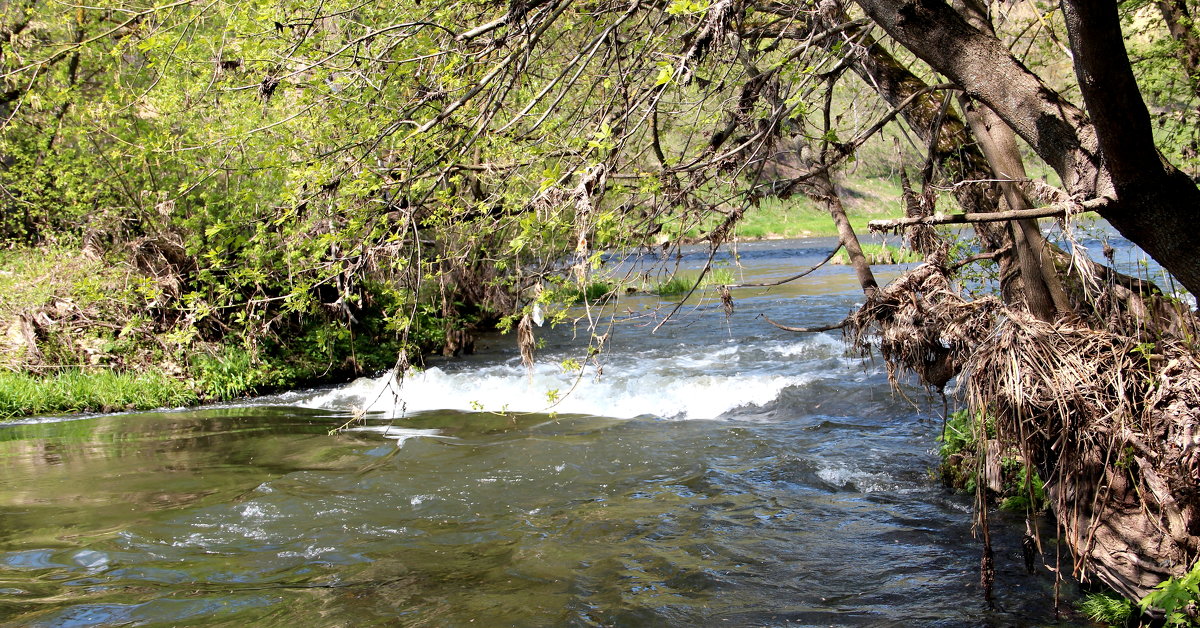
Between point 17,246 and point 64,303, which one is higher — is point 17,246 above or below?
above

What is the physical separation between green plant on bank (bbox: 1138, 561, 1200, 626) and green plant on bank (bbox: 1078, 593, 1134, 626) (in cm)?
23

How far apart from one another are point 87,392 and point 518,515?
897 centimetres

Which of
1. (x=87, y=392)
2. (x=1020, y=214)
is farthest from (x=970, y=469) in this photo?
(x=87, y=392)

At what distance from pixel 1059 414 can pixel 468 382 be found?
36.4 ft

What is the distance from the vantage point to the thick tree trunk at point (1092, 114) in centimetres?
317

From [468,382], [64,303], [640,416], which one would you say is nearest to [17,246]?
[64,303]

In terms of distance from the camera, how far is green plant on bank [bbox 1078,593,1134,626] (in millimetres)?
4949

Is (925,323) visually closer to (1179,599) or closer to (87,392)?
(1179,599)

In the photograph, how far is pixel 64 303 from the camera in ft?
45.2

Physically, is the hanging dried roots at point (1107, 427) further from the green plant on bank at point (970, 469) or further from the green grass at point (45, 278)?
the green grass at point (45, 278)

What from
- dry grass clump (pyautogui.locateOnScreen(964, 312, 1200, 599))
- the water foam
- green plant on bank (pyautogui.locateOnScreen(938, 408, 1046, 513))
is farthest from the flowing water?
dry grass clump (pyautogui.locateOnScreen(964, 312, 1200, 599))

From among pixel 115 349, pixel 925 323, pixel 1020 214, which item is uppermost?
pixel 1020 214

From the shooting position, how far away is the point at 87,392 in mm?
12977

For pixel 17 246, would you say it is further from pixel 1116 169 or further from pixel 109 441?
pixel 1116 169
